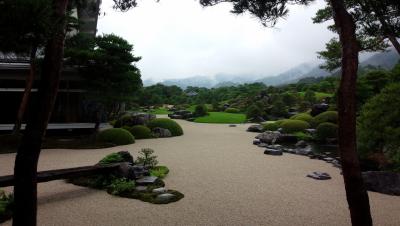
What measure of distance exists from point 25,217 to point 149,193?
335 centimetres

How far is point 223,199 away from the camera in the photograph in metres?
7.39

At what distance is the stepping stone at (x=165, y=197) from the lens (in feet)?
23.5

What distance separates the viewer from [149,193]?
7629 millimetres

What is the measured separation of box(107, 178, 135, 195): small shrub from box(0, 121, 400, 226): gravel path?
241 mm

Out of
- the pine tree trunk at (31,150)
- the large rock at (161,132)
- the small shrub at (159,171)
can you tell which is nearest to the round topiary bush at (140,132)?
the large rock at (161,132)

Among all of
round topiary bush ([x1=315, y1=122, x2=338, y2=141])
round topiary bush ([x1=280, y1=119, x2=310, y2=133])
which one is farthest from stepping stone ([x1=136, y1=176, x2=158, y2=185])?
round topiary bush ([x1=280, y1=119, x2=310, y2=133])

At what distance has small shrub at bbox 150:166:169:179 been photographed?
9.35m

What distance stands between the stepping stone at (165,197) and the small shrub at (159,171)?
192 cm

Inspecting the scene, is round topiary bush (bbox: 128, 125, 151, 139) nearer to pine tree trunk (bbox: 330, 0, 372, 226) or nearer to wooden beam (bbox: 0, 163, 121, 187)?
wooden beam (bbox: 0, 163, 121, 187)

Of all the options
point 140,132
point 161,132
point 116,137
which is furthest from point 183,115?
point 116,137

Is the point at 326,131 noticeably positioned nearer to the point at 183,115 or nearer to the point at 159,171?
the point at 159,171

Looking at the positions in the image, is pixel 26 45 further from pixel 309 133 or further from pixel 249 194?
pixel 309 133

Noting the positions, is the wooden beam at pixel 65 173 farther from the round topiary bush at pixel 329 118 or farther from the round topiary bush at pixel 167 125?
the round topiary bush at pixel 329 118

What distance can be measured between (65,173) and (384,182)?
802 centimetres
